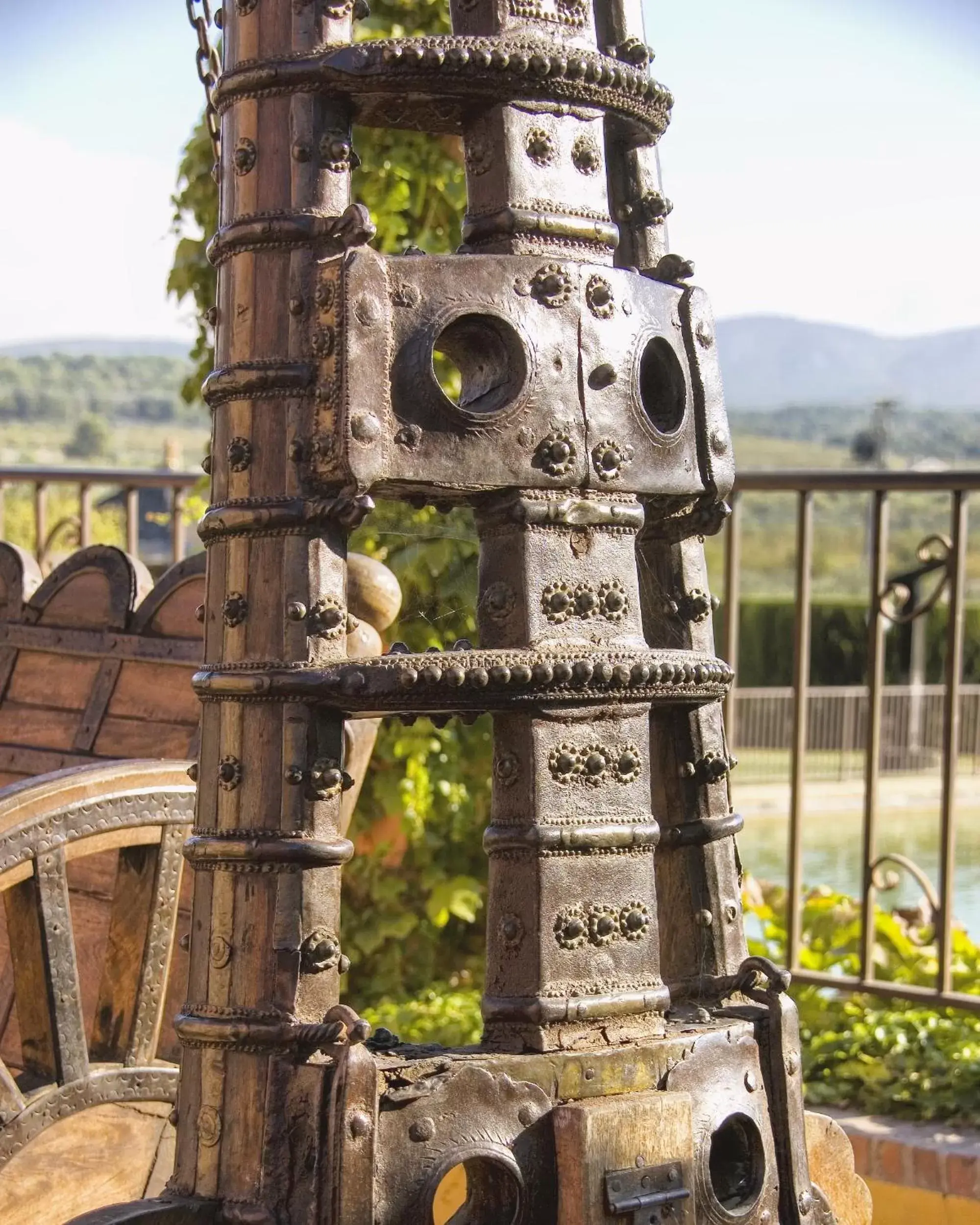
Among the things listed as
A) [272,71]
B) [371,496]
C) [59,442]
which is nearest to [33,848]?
[371,496]

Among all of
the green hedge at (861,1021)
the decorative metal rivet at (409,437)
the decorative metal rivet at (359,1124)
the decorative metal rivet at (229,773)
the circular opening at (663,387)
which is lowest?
the green hedge at (861,1021)

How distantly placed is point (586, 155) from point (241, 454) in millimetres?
606

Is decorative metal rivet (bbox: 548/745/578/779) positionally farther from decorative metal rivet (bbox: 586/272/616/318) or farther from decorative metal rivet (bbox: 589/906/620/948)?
decorative metal rivet (bbox: 586/272/616/318)

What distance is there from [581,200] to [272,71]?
42cm

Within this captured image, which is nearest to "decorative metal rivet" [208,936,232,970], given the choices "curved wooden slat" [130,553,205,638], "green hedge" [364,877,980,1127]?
"curved wooden slat" [130,553,205,638]

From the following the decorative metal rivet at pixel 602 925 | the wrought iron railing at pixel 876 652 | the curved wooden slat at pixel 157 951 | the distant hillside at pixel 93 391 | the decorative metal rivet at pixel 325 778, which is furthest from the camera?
the distant hillside at pixel 93 391

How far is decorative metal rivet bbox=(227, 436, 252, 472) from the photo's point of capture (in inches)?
79.1

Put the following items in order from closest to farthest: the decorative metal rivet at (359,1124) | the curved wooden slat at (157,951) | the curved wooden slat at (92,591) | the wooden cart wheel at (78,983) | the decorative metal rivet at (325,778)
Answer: the decorative metal rivet at (359,1124) → the decorative metal rivet at (325,778) → the wooden cart wheel at (78,983) → the curved wooden slat at (157,951) → the curved wooden slat at (92,591)

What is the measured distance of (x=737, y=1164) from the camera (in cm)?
222

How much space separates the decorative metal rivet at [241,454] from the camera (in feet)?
A: 6.59

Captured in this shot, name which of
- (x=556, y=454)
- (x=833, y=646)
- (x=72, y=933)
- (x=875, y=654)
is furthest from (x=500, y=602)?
(x=833, y=646)

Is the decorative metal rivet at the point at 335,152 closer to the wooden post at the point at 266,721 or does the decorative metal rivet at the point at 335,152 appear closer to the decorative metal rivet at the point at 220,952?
the wooden post at the point at 266,721

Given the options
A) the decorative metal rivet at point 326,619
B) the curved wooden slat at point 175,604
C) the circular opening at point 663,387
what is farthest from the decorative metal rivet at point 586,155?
the curved wooden slat at point 175,604

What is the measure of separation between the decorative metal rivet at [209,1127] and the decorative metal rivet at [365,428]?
2.64 ft
